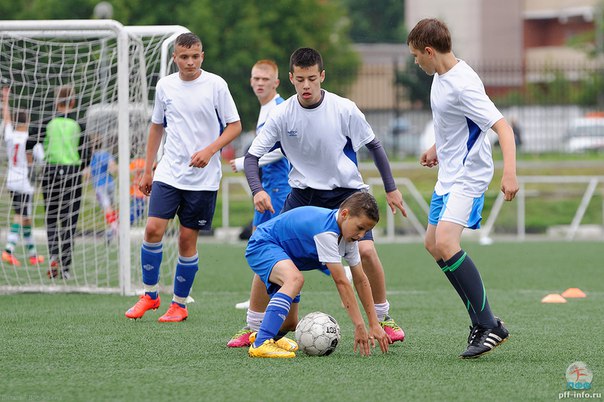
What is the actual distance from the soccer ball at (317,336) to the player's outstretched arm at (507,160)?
1228 millimetres

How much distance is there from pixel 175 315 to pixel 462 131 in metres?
2.74

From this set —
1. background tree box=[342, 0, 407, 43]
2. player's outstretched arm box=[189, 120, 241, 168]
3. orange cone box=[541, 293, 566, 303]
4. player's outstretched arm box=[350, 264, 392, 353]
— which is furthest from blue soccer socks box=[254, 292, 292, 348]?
background tree box=[342, 0, 407, 43]

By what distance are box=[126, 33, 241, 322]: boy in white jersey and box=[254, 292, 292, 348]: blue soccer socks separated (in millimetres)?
1815

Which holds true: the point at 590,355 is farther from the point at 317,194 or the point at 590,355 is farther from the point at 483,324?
the point at 317,194

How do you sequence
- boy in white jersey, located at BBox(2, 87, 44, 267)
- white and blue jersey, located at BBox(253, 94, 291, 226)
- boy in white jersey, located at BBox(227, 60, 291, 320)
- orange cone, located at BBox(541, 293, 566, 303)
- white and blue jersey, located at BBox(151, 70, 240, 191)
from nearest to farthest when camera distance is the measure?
white and blue jersey, located at BBox(151, 70, 240, 191) → boy in white jersey, located at BBox(227, 60, 291, 320) → white and blue jersey, located at BBox(253, 94, 291, 226) → orange cone, located at BBox(541, 293, 566, 303) → boy in white jersey, located at BBox(2, 87, 44, 267)

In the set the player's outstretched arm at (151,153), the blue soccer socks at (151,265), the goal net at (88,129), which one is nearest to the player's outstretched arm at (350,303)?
the blue soccer socks at (151,265)

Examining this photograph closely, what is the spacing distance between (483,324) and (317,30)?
27257 millimetres

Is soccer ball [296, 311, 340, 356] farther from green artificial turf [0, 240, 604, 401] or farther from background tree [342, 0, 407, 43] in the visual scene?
background tree [342, 0, 407, 43]

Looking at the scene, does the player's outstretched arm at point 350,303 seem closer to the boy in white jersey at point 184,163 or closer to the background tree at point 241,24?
the boy in white jersey at point 184,163

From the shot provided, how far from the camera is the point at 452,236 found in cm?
618

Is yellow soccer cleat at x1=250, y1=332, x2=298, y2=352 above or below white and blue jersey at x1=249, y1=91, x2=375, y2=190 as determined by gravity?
below

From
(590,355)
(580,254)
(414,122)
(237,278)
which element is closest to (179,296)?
(590,355)

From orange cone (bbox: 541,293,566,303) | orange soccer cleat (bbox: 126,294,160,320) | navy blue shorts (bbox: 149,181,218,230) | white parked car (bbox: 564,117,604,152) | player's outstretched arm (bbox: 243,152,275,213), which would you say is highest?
player's outstretched arm (bbox: 243,152,275,213)

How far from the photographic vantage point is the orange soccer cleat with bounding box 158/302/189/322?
26.0 ft
